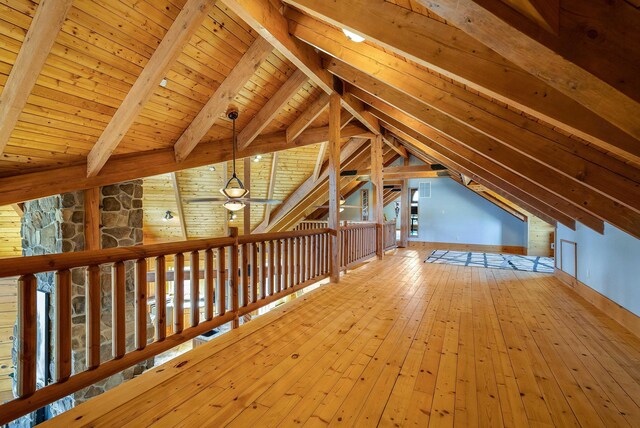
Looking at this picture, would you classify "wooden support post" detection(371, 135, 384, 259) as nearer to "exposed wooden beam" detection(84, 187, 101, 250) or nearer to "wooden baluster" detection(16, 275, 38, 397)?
"exposed wooden beam" detection(84, 187, 101, 250)

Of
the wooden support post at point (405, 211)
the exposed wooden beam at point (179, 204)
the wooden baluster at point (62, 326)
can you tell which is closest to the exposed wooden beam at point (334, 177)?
the wooden baluster at point (62, 326)

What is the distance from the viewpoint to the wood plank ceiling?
3.91 feet

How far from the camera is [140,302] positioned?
1949 millimetres

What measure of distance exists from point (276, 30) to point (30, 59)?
78.7 inches

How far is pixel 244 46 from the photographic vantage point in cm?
335

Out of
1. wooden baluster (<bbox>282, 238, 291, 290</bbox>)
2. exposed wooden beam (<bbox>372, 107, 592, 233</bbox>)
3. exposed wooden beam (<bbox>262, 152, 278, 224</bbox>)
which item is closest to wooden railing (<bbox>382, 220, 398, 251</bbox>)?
exposed wooden beam (<bbox>262, 152, 278, 224</bbox>)

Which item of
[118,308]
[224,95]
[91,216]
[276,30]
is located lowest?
[118,308]

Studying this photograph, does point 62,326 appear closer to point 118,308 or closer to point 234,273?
point 118,308

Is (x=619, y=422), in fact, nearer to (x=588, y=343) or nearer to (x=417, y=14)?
(x=588, y=343)

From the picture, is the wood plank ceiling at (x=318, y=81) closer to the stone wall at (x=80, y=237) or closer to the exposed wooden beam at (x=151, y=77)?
the exposed wooden beam at (x=151, y=77)

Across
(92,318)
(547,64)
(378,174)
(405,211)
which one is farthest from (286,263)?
(405,211)

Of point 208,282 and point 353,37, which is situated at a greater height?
point 353,37

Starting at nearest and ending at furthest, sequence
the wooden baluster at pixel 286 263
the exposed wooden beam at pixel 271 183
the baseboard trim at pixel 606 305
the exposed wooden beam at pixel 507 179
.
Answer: the baseboard trim at pixel 606 305 → the wooden baluster at pixel 286 263 → the exposed wooden beam at pixel 507 179 → the exposed wooden beam at pixel 271 183

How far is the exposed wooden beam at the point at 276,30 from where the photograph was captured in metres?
2.53
